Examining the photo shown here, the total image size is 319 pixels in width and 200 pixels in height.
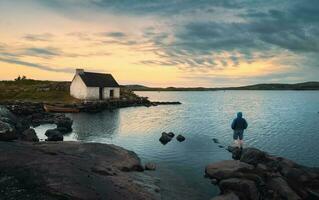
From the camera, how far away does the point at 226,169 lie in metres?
21.4

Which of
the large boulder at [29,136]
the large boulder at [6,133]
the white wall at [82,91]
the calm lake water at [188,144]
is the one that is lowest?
the calm lake water at [188,144]

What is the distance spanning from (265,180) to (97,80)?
6712 centimetres

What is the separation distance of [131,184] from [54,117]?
1546 inches

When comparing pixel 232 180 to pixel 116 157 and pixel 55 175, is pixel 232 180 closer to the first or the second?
pixel 116 157

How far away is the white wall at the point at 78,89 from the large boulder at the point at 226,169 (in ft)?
200

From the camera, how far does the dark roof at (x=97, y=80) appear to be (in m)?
80.3

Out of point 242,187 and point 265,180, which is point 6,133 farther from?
point 265,180

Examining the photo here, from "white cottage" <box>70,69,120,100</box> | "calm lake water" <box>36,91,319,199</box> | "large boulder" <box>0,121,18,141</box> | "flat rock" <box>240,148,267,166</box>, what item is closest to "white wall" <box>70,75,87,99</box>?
"white cottage" <box>70,69,120,100</box>

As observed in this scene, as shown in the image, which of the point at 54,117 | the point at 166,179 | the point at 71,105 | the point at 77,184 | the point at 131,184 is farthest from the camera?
the point at 71,105

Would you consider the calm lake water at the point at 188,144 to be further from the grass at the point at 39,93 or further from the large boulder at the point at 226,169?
the grass at the point at 39,93

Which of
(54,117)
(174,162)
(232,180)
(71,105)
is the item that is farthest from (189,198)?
(71,105)

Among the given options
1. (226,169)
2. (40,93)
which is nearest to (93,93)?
(40,93)

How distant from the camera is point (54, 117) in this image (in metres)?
54.2

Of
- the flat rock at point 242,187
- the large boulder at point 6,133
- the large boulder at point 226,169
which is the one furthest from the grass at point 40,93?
the flat rock at point 242,187
